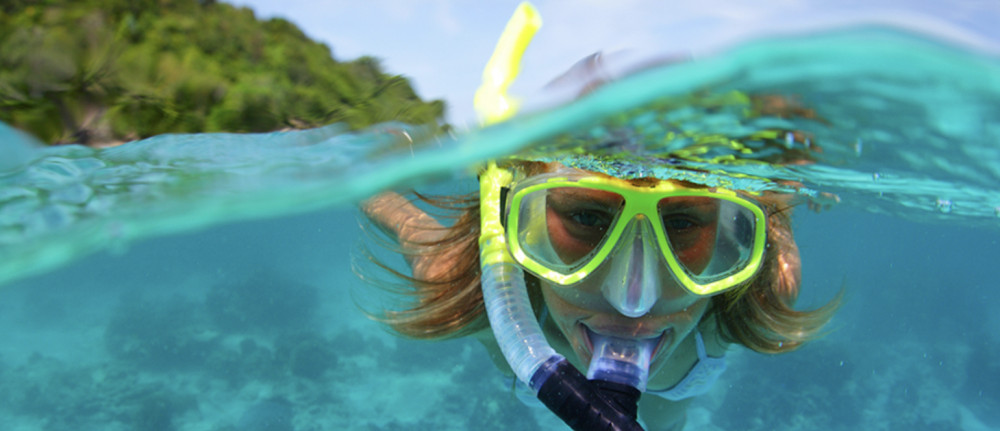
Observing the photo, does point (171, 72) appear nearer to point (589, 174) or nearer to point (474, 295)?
point (589, 174)

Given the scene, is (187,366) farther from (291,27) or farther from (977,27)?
Result: (977,27)

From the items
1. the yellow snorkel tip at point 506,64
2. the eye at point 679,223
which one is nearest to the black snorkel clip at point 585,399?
the eye at point 679,223

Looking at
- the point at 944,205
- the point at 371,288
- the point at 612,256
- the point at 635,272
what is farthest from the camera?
the point at 944,205

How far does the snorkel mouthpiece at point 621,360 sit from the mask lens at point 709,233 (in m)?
0.62

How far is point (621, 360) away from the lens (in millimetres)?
3473

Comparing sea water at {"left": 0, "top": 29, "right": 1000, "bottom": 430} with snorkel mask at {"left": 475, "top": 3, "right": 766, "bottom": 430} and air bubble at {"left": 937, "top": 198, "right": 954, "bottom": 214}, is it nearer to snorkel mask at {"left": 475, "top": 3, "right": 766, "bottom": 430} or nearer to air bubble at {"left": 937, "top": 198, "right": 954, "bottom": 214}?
air bubble at {"left": 937, "top": 198, "right": 954, "bottom": 214}

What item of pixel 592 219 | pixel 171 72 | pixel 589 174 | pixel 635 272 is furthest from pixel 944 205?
pixel 171 72

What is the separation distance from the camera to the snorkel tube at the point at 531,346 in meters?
2.99

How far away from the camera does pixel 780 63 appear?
286 cm

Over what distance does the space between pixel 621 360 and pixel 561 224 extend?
0.97 metres

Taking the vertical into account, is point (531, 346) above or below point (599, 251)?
below

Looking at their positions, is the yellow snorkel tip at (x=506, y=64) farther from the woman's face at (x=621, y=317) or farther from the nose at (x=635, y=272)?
the woman's face at (x=621, y=317)

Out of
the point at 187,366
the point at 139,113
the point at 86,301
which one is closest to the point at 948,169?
the point at 139,113

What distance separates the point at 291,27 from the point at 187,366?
13352 millimetres
